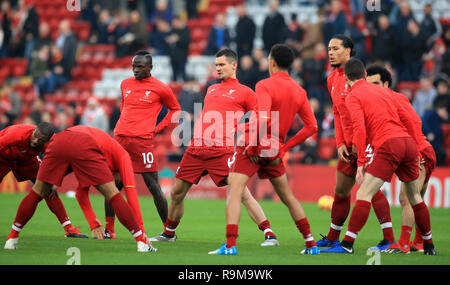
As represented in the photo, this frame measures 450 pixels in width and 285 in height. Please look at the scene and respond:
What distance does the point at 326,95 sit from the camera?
21875mm

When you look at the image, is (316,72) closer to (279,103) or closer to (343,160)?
(343,160)

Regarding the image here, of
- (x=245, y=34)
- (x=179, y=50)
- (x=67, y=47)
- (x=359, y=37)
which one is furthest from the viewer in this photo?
(x=67, y=47)

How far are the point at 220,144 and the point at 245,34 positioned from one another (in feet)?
42.0

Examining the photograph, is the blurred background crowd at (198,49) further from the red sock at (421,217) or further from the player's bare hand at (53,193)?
the player's bare hand at (53,193)

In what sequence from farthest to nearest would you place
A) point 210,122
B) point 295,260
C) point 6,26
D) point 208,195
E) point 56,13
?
point 56,13 < point 6,26 < point 208,195 < point 210,122 < point 295,260

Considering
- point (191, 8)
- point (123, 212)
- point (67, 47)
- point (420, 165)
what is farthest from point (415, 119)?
point (67, 47)

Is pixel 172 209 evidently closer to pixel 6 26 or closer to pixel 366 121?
pixel 366 121

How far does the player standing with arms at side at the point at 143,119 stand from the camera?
39.4 feet

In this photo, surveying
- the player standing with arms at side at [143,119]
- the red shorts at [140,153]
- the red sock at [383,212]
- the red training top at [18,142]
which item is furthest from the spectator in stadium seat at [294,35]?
the red training top at [18,142]

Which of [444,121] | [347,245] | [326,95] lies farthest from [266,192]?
[347,245]

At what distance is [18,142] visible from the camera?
34.1ft

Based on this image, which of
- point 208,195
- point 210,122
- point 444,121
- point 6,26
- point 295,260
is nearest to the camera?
point 295,260

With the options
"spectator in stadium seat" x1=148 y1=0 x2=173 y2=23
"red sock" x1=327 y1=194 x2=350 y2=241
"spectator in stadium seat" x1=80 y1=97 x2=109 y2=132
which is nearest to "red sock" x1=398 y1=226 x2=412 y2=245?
"red sock" x1=327 y1=194 x2=350 y2=241

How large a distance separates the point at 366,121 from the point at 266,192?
36.9ft
